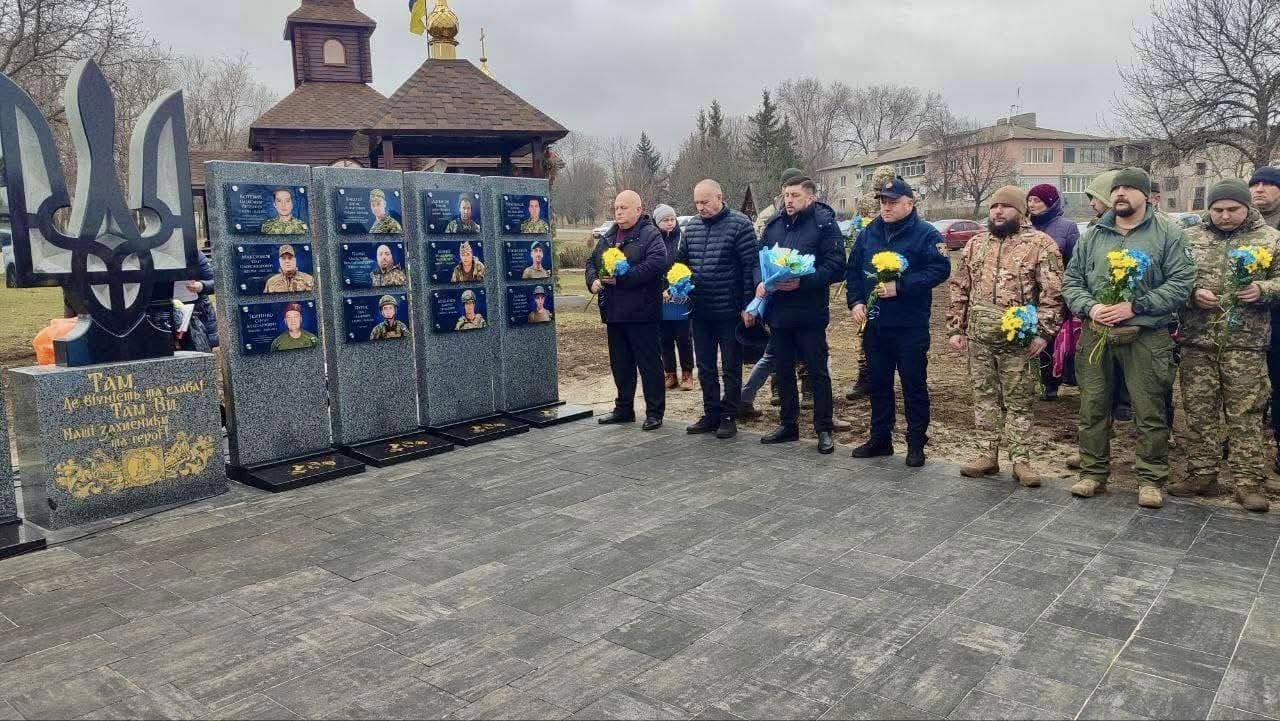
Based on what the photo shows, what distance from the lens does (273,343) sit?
648 centimetres

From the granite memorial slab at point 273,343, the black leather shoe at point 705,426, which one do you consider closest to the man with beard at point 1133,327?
the black leather shoe at point 705,426

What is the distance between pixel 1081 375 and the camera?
5.70 meters

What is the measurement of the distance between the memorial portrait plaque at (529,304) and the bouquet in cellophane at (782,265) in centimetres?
241

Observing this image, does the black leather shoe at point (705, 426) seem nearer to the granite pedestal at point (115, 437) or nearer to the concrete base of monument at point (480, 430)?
the concrete base of monument at point (480, 430)

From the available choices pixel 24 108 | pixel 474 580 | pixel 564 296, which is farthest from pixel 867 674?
pixel 564 296

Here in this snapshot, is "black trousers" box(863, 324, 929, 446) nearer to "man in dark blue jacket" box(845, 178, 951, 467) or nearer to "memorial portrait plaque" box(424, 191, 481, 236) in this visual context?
"man in dark blue jacket" box(845, 178, 951, 467)

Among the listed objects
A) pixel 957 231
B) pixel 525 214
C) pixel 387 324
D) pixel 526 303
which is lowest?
pixel 387 324

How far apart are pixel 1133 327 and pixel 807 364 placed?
2.37 metres

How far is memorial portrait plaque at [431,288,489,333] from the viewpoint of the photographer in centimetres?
762

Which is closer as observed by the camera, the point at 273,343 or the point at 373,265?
the point at 273,343

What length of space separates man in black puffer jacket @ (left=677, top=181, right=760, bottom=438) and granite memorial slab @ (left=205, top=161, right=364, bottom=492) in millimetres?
3015

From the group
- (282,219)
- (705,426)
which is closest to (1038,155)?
(705,426)

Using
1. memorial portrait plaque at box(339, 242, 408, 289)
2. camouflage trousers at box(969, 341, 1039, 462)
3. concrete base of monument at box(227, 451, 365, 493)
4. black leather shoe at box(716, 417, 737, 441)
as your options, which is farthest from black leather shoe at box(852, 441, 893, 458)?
memorial portrait plaque at box(339, 242, 408, 289)

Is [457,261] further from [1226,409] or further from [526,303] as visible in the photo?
[1226,409]
